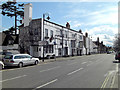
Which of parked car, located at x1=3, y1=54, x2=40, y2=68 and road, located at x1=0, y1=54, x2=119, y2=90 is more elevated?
parked car, located at x1=3, y1=54, x2=40, y2=68

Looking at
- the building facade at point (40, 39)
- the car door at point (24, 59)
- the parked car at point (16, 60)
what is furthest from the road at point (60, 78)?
the building facade at point (40, 39)

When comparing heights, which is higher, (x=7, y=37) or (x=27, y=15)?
(x=27, y=15)

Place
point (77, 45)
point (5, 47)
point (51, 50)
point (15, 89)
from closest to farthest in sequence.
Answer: point (15, 89)
point (51, 50)
point (5, 47)
point (77, 45)

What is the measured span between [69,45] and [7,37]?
20.5 m

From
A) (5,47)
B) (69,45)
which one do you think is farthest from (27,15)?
(69,45)

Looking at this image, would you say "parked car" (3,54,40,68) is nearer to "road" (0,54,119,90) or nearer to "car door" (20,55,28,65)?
"car door" (20,55,28,65)

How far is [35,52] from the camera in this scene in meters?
29.5

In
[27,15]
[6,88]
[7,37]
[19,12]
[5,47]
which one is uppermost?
[19,12]

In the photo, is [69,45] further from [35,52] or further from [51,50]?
[35,52]

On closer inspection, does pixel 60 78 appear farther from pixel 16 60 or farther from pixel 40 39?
pixel 40 39

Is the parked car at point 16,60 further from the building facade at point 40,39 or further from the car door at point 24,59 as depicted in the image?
the building facade at point 40,39

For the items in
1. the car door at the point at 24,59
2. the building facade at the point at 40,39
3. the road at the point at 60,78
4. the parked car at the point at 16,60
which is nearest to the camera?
the road at the point at 60,78

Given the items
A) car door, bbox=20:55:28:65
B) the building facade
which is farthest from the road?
the building facade

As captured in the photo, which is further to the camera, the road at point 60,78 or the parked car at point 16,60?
the parked car at point 16,60
